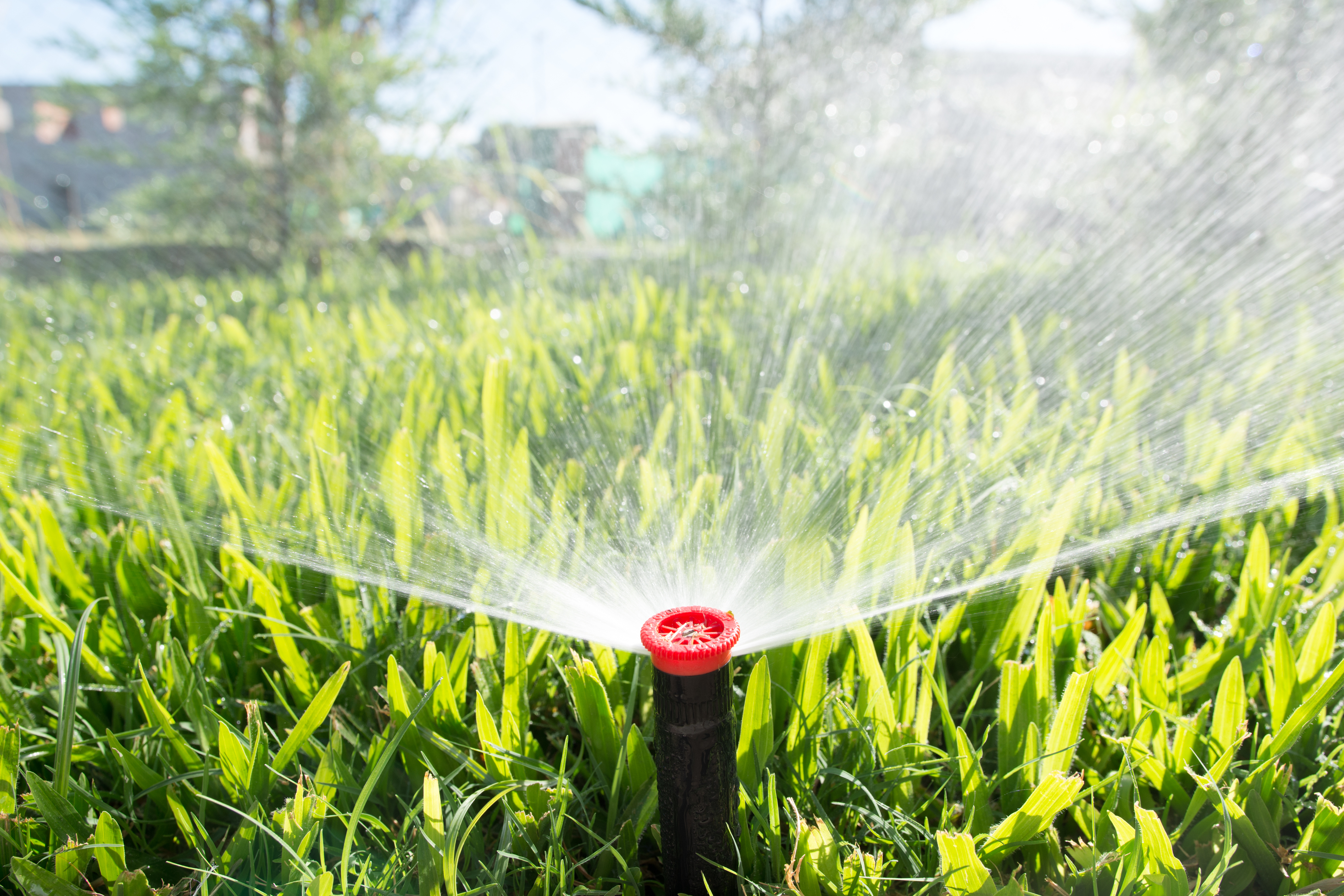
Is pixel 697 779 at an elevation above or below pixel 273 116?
below

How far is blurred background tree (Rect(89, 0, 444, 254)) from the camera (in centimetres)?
500

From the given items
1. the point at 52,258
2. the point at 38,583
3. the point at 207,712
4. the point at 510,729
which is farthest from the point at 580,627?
the point at 52,258

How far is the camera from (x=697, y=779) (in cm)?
70

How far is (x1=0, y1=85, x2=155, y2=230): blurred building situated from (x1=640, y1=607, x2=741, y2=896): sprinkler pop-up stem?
5.53m

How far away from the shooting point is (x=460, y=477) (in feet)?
4.43

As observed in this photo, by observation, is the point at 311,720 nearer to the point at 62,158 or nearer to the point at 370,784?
the point at 370,784

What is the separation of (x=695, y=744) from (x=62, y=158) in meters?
6.66

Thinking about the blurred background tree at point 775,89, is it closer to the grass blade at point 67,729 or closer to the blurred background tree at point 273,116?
the blurred background tree at point 273,116

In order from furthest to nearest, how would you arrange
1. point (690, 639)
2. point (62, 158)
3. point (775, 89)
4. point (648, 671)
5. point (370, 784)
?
point (62, 158)
point (775, 89)
point (648, 671)
point (370, 784)
point (690, 639)

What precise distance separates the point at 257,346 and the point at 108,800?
6.69ft

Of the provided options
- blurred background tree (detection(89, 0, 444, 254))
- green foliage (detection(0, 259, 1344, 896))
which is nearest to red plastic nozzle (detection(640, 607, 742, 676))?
green foliage (detection(0, 259, 1344, 896))

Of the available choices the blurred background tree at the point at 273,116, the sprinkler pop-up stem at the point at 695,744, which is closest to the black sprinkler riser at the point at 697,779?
the sprinkler pop-up stem at the point at 695,744

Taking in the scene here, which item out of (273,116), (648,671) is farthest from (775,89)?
(648,671)

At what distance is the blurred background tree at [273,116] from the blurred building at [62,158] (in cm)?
47
